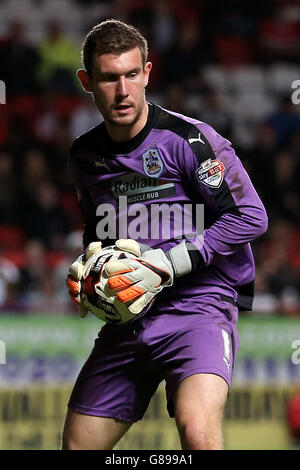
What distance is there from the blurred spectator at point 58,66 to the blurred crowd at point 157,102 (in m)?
0.01

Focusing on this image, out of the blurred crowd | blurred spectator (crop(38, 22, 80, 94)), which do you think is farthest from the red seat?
blurred spectator (crop(38, 22, 80, 94))

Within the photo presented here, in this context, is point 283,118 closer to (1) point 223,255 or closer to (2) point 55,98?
(2) point 55,98

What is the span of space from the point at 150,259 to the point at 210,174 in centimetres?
44

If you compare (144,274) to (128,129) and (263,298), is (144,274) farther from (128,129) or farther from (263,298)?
(263,298)

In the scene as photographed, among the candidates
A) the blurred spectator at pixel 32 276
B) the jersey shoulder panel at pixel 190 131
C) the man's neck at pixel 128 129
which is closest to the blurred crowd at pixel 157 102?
the blurred spectator at pixel 32 276

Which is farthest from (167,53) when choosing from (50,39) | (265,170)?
(265,170)

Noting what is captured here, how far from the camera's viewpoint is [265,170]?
10492mm

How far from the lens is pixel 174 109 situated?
34.7 feet

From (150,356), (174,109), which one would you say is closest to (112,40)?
(150,356)

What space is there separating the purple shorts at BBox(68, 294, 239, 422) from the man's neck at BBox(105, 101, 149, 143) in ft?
2.62

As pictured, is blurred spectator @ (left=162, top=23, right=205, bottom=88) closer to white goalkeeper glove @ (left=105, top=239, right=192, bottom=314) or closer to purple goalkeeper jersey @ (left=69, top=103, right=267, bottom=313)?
purple goalkeeper jersey @ (left=69, top=103, right=267, bottom=313)

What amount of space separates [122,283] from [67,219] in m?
5.72

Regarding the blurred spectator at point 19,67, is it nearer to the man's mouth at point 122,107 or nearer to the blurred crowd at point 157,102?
Result: the blurred crowd at point 157,102

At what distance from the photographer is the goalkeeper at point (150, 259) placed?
381cm
